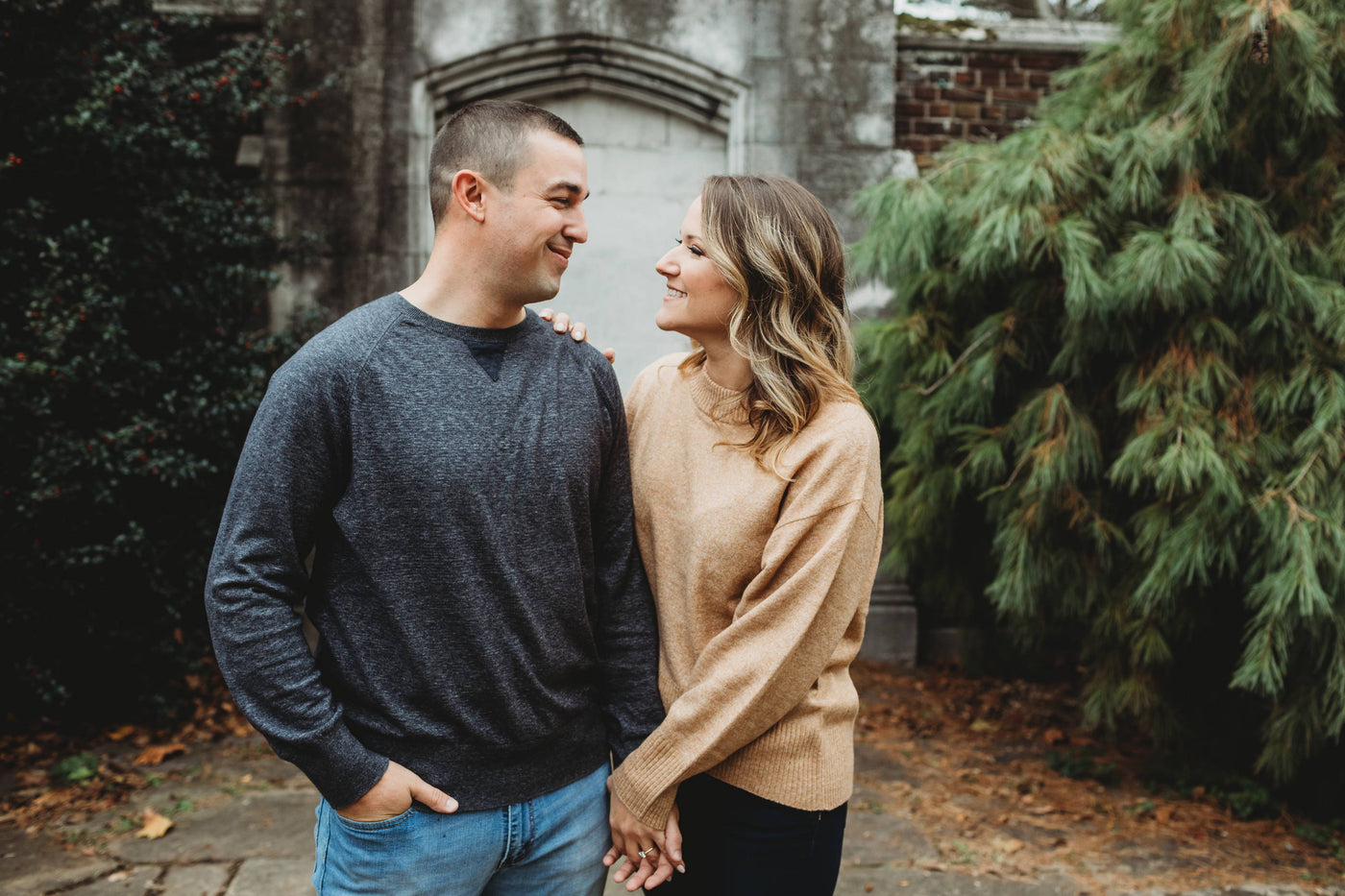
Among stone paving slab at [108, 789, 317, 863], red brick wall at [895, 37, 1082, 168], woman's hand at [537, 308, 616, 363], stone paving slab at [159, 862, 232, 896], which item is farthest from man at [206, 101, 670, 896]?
red brick wall at [895, 37, 1082, 168]

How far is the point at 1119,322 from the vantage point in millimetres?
3559

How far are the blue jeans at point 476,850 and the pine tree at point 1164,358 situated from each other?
8.09 ft

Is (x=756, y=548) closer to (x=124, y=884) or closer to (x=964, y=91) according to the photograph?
(x=124, y=884)

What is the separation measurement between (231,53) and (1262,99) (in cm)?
434

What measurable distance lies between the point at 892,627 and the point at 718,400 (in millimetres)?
3896

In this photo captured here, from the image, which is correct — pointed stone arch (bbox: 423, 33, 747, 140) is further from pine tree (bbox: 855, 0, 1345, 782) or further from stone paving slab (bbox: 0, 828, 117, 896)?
stone paving slab (bbox: 0, 828, 117, 896)

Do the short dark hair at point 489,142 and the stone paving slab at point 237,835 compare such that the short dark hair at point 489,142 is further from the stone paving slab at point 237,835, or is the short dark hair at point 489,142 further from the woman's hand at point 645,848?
the stone paving slab at point 237,835

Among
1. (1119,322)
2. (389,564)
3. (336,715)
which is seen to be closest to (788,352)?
(389,564)

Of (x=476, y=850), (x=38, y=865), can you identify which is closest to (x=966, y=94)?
(x=476, y=850)

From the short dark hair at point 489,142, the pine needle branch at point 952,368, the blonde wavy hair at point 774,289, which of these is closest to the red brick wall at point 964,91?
the pine needle branch at point 952,368

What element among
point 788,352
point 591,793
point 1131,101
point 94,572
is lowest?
point 94,572

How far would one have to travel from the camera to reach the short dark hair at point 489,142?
169 cm

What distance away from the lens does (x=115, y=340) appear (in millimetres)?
4012

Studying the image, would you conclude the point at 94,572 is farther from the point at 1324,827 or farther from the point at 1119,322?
the point at 1324,827
